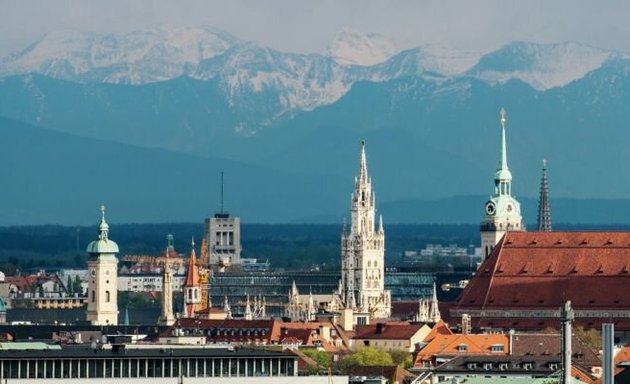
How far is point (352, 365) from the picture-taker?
370 ft

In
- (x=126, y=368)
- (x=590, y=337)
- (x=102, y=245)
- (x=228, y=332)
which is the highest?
(x=102, y=245)

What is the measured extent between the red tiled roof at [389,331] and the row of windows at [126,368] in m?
49.4

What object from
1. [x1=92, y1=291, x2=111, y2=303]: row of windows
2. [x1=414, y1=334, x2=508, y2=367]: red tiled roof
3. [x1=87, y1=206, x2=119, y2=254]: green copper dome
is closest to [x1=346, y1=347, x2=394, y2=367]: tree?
[x1=414, y1=334, x2=508, y2=367]: red tiled roof

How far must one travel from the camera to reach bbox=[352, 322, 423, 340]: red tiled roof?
135m

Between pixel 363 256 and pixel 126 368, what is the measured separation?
90.0 m

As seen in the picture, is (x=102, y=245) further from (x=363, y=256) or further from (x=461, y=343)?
(x=461, y=343)

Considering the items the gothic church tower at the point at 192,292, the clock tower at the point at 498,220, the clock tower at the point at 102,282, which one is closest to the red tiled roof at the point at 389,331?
the clock tower at the point at 102,282

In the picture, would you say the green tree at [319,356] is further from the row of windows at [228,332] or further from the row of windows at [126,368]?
the row of windows at [126,368]

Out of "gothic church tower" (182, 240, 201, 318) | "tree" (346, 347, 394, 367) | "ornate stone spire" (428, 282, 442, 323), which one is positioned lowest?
"tree" (346, 347, 394, 367)

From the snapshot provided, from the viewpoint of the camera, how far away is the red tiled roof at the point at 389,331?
444 ft

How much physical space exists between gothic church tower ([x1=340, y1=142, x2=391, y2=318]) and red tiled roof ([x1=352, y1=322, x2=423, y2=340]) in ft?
91.1

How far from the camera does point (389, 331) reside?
137750mm

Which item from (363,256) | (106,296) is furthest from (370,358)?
(363,256)

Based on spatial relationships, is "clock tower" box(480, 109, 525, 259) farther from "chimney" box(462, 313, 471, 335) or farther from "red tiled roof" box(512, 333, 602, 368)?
"red tiled roof" box(512, 333, 602, 368)
